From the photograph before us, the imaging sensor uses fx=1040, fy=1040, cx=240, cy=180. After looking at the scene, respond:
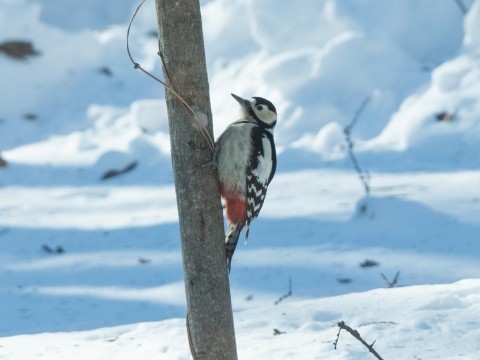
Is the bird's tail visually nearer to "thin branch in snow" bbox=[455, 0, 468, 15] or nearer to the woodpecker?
the woodpecker

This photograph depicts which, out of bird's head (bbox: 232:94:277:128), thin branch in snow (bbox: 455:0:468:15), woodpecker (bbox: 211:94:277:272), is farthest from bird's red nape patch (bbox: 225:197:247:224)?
thin branch in snow (bbox: 455:0:468:15)

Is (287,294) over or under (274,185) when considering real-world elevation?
under

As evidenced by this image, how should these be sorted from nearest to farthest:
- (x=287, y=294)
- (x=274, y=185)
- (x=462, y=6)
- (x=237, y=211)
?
(x=237, y=211) → (x=287, y=294) → (x=274, y=185) → (x=462, y=6)

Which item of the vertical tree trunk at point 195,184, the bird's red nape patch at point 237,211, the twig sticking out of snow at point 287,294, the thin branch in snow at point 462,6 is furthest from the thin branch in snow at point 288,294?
the thin branch in snow at point 462,6

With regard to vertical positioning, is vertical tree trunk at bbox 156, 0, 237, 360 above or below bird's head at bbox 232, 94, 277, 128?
below

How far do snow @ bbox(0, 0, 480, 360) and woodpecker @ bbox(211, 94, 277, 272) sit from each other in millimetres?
613

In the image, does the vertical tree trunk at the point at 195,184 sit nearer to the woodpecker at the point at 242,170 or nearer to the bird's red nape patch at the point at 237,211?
the woodpecker at the point at 242,170

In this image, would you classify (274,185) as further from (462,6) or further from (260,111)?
(260,111)

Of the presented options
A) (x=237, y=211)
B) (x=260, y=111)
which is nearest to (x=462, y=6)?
(x=260, y=111)

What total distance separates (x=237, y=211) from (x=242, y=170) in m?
0.18

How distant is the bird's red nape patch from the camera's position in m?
3.85

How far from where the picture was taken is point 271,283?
253 inches

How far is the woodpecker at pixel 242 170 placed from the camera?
3678 millimetres

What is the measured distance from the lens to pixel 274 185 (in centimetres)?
815
